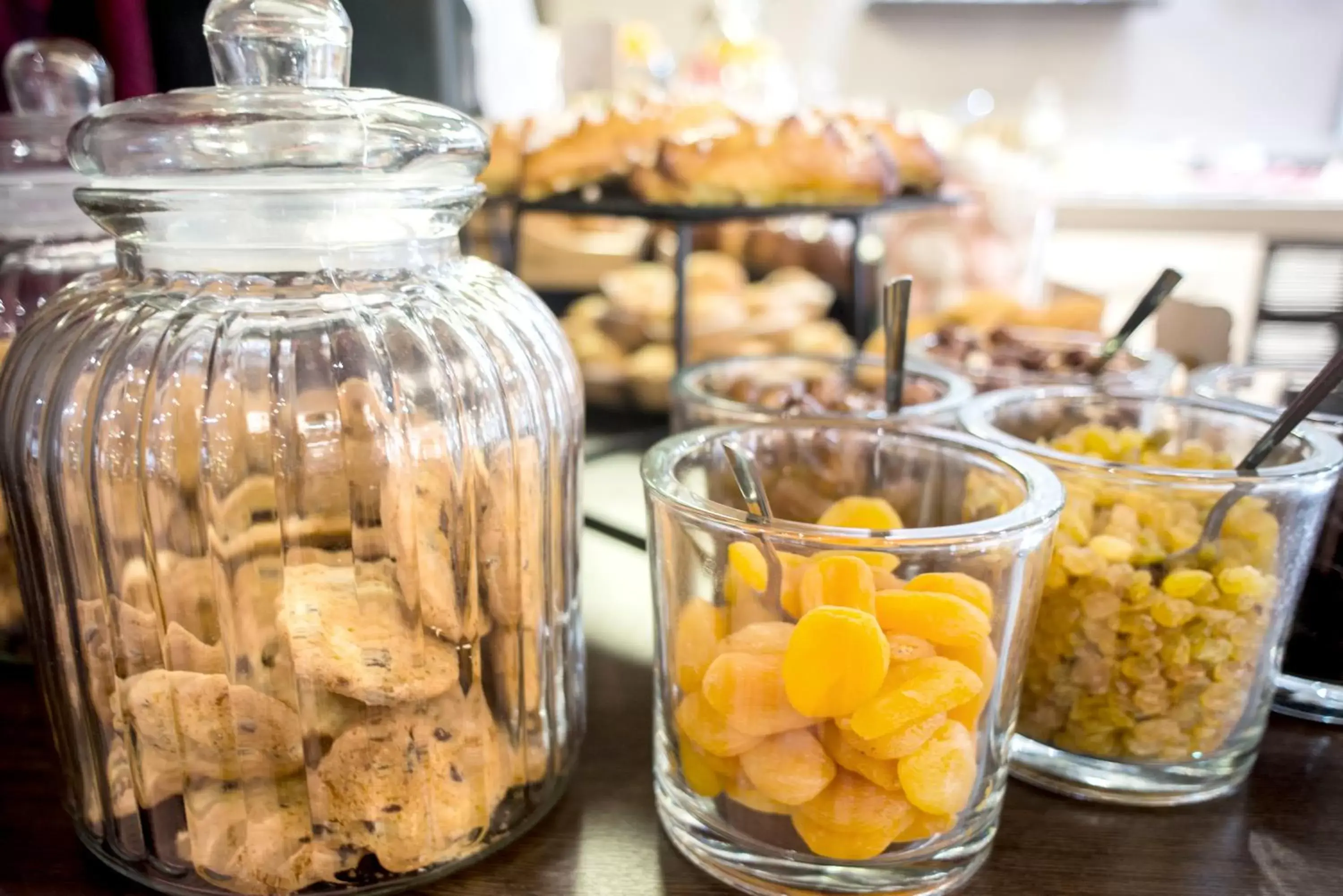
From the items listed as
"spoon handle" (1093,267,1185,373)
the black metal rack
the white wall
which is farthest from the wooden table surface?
the white wall

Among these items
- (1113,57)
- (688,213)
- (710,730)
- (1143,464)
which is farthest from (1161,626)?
(1113,57)

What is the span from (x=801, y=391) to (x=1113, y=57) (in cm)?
279

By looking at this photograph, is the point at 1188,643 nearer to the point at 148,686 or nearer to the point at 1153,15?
the point at 148,686

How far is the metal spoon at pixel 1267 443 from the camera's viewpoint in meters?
0.39

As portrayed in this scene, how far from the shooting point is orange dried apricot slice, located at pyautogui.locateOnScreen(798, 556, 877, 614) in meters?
0.33

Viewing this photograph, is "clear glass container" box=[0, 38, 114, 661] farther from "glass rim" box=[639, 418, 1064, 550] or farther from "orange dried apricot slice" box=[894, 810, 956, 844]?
"orange dried apricot slice" box=[894, 810, 956, 844]

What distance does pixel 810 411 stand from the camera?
0.54 metres

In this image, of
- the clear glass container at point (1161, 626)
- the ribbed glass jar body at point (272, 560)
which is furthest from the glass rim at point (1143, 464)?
the ribbed glass jar body at point (272, 560)

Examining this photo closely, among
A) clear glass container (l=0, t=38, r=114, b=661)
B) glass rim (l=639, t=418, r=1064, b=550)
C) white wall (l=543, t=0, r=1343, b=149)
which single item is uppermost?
white wall (l=543, t=0, r=1343, b=149)

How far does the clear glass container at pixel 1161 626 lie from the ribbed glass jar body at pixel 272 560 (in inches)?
8.9

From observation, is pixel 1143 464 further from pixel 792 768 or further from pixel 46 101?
pixel 46 101

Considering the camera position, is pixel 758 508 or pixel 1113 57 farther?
pixel 1113 57

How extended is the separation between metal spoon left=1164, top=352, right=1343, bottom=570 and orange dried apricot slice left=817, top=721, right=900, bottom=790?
16cm

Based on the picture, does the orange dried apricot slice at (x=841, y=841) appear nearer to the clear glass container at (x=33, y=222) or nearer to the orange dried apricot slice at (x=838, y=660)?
the orange dried apricot slice at (x=838, y=660)
